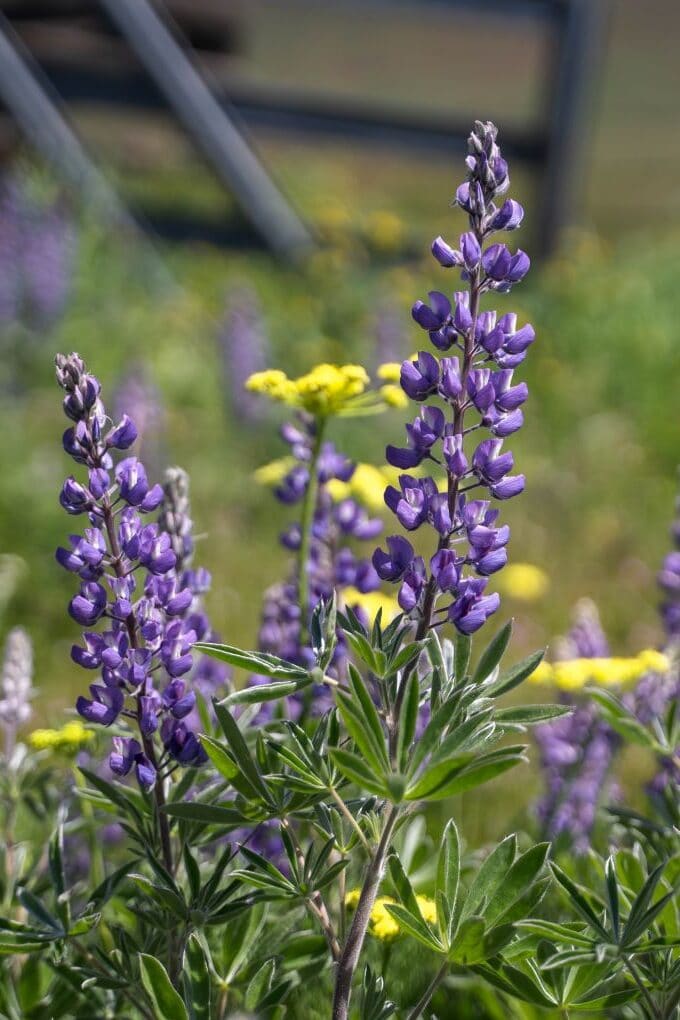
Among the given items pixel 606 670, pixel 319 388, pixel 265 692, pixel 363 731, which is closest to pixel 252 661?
pixel 265 692

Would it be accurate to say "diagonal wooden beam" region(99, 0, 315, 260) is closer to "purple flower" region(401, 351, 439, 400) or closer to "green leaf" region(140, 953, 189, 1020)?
"purple flower" region(401, 351, 439, 400)

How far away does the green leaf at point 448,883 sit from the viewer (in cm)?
120

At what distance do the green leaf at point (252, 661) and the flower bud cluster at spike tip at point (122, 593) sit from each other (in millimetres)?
113

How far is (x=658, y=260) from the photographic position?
6.83 metres

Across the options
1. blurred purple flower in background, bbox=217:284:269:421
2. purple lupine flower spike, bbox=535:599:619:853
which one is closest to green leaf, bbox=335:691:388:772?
purple lupine flower spike, bbox=535:599:619:853

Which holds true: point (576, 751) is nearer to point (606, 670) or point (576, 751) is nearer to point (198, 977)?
point (606, 670)

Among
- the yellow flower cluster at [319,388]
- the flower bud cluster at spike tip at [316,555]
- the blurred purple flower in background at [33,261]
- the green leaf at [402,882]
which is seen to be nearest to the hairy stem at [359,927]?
the green leaf at [402,882]

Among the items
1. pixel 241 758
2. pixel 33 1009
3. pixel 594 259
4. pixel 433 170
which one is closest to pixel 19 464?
pixel 33 1009

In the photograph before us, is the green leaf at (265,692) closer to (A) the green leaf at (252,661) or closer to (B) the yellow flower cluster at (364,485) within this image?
(A) the green leaf at (252,661)

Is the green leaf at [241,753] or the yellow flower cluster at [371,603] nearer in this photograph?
the green leaf at [241,753]

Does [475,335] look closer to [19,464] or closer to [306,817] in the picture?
[306,817]

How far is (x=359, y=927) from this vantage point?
1168 millimetres

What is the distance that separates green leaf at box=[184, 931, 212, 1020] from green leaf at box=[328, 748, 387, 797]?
330mm

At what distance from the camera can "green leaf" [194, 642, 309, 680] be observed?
1142mm
